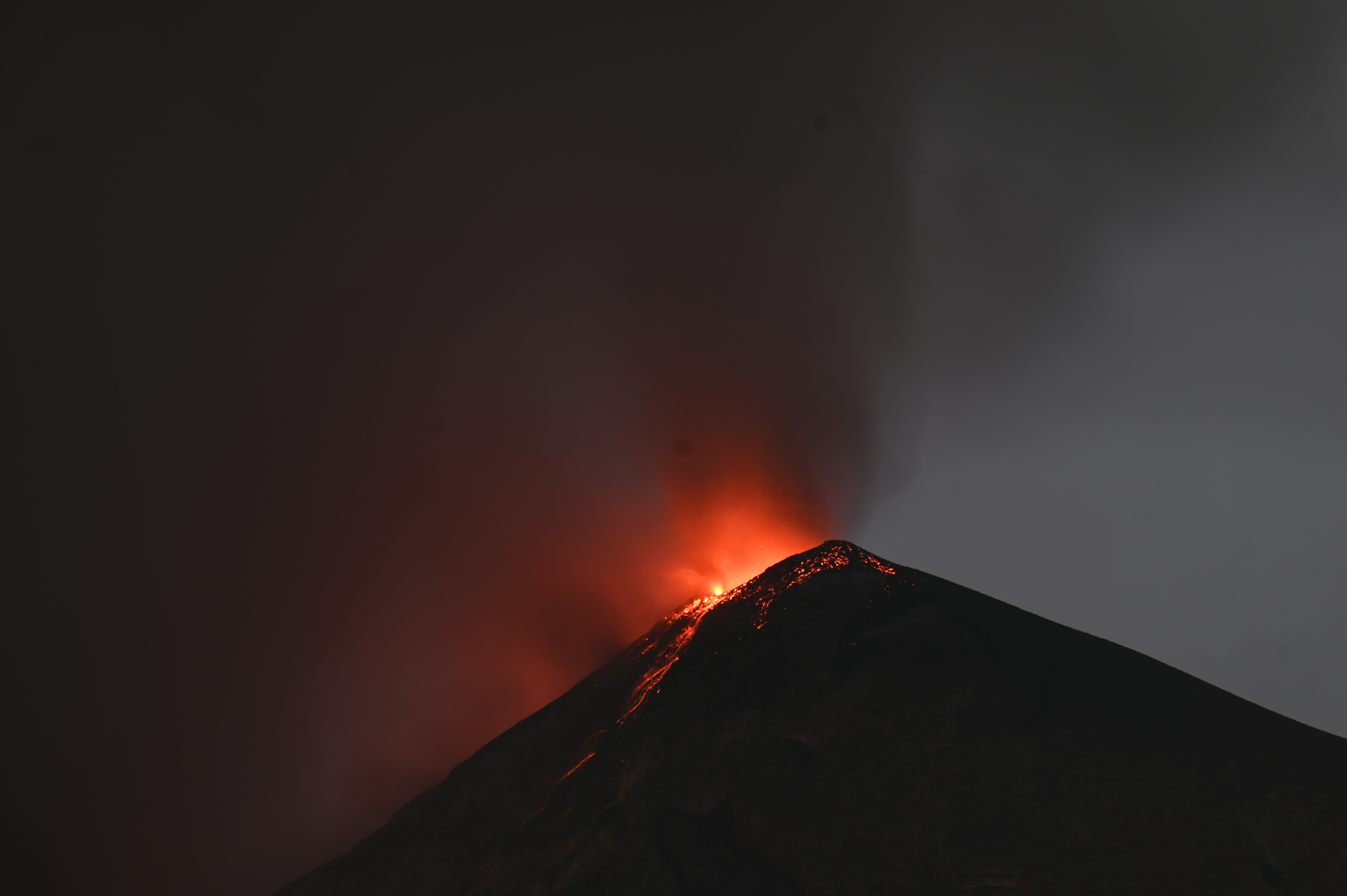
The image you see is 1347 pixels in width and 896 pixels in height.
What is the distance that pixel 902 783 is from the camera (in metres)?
7.63

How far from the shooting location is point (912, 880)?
6.76 meters

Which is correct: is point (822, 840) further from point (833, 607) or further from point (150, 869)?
point (150, 869)

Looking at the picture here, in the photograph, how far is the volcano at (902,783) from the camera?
22.0 ft

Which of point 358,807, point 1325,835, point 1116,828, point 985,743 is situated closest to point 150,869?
point 358,807

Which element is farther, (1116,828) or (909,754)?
(909,754)

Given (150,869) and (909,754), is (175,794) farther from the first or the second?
(909,754)

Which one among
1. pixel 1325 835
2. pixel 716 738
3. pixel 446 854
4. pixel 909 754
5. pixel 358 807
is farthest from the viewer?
pixel 358 807

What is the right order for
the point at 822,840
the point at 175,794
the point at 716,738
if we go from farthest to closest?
the point at 175,794
the point at 716,738
the point at 822,840

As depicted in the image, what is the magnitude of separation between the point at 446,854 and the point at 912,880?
24.3ft

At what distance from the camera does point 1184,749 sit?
7609 mm

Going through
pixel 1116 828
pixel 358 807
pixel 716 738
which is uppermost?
pixel 716 738

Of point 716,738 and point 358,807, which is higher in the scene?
point 716,738

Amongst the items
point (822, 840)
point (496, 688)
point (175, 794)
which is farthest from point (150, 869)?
point (822, 840)

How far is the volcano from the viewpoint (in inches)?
264
